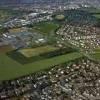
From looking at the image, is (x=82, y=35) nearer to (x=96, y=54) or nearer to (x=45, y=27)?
(x=45, y=27)

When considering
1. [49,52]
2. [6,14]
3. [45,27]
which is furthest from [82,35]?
[6,14]

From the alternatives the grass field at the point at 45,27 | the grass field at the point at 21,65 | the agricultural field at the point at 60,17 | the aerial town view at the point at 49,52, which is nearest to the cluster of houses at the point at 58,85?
the aerial town view at the point at 49,52

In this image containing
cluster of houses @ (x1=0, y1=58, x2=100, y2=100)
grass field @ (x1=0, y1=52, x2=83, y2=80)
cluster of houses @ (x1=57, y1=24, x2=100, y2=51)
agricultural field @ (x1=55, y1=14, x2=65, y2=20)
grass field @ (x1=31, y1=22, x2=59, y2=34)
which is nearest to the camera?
cluster of houses @ (x1=0, y1=58, x2=100, y2=100)

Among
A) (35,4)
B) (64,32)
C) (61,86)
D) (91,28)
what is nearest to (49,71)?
(61,86)

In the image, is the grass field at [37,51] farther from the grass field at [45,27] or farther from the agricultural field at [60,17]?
the agricultural field at [60,17]

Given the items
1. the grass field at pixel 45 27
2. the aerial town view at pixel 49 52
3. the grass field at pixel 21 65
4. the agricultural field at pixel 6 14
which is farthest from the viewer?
the agricultural field at pixel 6 14

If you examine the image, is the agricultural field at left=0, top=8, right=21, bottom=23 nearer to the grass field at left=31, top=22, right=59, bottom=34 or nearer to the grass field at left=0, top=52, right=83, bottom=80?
the grass field at left=31, top=22, right=59, bottom=34

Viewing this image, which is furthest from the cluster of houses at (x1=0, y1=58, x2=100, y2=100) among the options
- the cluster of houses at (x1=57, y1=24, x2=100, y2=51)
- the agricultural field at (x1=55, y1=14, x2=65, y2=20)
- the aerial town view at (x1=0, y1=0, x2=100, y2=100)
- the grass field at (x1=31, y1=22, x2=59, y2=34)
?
the agricultural field at (x1=55, y1=14, x2=65, y2=20)
